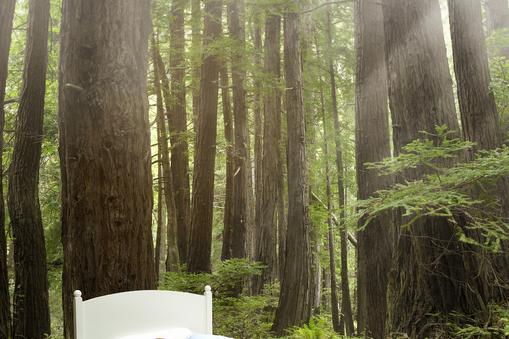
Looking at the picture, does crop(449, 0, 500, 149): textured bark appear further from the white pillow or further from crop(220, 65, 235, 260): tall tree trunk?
the white pillow

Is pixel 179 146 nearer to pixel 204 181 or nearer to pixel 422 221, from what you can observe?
pixel 204 181

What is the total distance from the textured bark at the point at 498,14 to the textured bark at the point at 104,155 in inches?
368

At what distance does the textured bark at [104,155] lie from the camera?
4.00 metres

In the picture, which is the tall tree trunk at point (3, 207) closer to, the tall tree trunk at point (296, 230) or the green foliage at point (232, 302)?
the green foliage at point (232, 302)

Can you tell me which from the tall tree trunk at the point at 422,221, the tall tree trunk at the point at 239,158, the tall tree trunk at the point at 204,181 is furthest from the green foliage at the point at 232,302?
the tall tree trunk at the point at 422,221

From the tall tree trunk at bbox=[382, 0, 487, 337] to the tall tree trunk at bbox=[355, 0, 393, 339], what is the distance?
2572 millimetres

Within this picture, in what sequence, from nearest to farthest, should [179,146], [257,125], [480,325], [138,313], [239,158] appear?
[138,313] < [480,325] < [239,158] < [179,146] < [257,125]

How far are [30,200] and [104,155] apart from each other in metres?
6.13

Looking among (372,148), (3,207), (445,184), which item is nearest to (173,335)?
(445,184)

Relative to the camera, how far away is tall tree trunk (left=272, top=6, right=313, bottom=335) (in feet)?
32.2

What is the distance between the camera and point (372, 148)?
8969mm

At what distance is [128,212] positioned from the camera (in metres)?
4.07

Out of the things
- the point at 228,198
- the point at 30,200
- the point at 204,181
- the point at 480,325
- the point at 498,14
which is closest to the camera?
the point at 480,325

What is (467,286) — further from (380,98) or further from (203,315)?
(380,98)
